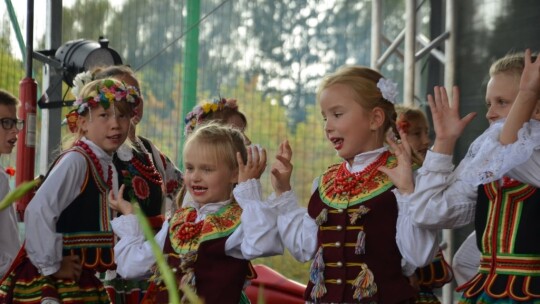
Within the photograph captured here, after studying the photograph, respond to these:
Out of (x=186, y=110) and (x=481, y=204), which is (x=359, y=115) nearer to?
(x=481, y=204)

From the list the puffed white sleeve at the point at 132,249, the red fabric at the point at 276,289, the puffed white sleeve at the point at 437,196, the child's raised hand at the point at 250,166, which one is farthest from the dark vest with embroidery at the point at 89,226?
the puffed white sleeve at the point at 437,196

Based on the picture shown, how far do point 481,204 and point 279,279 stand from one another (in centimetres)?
260

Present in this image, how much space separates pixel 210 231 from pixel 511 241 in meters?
0.93

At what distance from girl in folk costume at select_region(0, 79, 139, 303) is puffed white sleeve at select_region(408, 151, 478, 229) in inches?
57.1

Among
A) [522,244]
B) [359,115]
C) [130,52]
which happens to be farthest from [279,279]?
[522,244]

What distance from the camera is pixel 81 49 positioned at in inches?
170

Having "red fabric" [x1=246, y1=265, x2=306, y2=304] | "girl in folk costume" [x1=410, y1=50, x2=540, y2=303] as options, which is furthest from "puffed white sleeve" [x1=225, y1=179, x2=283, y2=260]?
"red fabric" [x1=246, y1=265, x2=306, y2=304]

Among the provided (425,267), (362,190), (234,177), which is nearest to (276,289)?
(425,267)

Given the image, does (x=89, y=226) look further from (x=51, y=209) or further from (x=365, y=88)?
(x=365, y=88)

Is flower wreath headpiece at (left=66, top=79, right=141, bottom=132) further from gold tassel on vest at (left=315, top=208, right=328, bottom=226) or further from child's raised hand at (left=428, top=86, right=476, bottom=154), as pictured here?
child's raised hand at (left=428, top=86, right=476, bottom=154)

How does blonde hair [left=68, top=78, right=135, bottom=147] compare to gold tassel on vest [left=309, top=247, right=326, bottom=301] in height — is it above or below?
above

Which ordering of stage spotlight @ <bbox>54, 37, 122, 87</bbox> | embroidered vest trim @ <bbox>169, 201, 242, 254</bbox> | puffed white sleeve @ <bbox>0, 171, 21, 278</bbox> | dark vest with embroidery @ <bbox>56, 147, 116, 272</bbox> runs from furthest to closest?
stage spotlight @ <bbox>54, 37, 122, 87</bbox>, puffed white sleeve @ <bbox>0, 171, 21, 278</bbox>, dark vest with embroidery @ <bbox>56, 147, 116, 272</bbox>, embroidered vest trim @ <bbox>169, 201, 242, 254</bbox>

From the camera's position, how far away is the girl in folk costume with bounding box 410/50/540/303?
2.21m

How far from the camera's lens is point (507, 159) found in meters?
2.20
